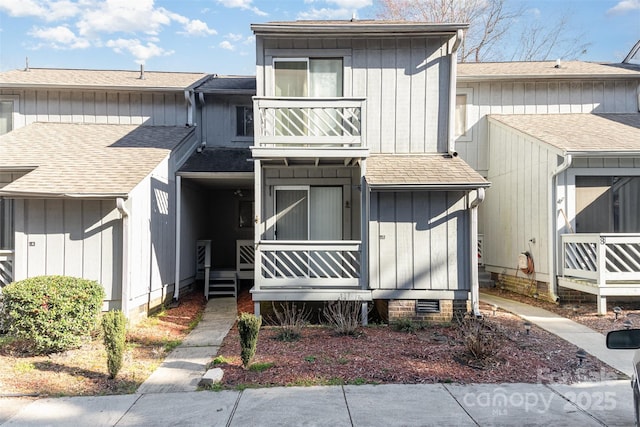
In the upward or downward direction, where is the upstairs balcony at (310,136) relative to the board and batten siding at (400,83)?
downward

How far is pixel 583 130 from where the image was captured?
1034 centimetres

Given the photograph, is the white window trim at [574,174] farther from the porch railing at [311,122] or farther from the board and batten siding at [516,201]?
the porch railing at [311,122]

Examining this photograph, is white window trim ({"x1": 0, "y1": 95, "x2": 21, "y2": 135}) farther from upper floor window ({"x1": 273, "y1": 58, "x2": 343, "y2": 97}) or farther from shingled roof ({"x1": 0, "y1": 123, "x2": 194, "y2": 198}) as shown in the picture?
upper floor window ({"x1": 273, "y1": 58, "x2": 343, "y2": 97})

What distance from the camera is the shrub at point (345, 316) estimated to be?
7.45 meters

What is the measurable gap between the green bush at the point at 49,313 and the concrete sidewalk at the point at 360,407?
62.0 inches

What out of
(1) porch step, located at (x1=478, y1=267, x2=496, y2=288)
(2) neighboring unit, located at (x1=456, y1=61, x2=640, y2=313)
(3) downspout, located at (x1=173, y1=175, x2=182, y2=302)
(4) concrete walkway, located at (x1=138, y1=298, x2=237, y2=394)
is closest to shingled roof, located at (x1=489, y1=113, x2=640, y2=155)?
(2) neighboring unit, located at (x1=456, y1=61, x2=640, y2=313)

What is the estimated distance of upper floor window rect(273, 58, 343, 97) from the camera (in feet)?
Answer: 30.8

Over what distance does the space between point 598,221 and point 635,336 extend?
8515mm

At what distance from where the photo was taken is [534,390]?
201 inches

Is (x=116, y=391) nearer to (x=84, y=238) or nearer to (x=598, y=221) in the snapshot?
(x=84, y=238)

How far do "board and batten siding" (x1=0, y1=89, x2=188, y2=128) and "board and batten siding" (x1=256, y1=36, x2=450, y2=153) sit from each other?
16.4 feet

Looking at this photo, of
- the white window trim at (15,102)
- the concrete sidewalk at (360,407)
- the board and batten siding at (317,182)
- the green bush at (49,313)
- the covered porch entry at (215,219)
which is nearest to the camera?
the concrete sidewalk at (360,407)

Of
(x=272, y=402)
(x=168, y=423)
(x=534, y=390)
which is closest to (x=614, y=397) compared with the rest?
(x=534, y=390)

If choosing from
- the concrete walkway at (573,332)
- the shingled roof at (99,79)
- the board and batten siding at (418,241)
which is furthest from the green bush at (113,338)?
the shingled roof at (99,79)
